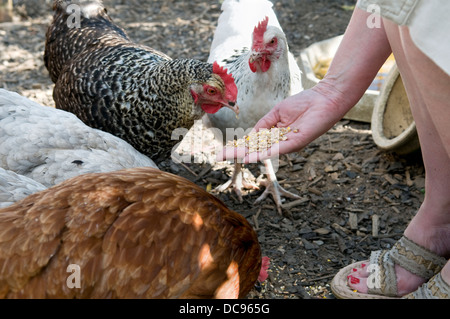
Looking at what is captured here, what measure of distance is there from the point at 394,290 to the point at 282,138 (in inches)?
28.5

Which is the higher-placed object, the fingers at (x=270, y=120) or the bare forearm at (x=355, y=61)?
the bare forearm at (x=355, y=61)

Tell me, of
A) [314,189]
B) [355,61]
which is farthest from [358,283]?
[314,189]

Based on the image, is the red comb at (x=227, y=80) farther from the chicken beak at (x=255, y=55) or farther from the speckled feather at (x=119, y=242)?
the speckled feather at (x=119, y=242)

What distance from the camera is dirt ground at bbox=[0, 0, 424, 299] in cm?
226

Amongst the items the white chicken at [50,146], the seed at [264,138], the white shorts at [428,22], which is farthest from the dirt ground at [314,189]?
the white shorts at [428,22]

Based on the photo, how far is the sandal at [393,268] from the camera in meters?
1.79

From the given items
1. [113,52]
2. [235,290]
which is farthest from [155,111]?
[235,290]

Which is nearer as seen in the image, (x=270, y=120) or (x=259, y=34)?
(x=270, y=120)

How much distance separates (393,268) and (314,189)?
0.99 meters

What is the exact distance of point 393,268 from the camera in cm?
185

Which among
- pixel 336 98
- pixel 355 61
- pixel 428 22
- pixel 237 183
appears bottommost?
pixel 237 183

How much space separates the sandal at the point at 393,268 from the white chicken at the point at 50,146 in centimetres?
112

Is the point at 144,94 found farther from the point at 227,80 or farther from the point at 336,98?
Answer: the point at 336,98

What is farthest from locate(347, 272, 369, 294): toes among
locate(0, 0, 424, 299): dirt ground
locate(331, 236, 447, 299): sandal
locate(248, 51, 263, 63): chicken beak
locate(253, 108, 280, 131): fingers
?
locate(248, 51, 263, 63): chicken beak
